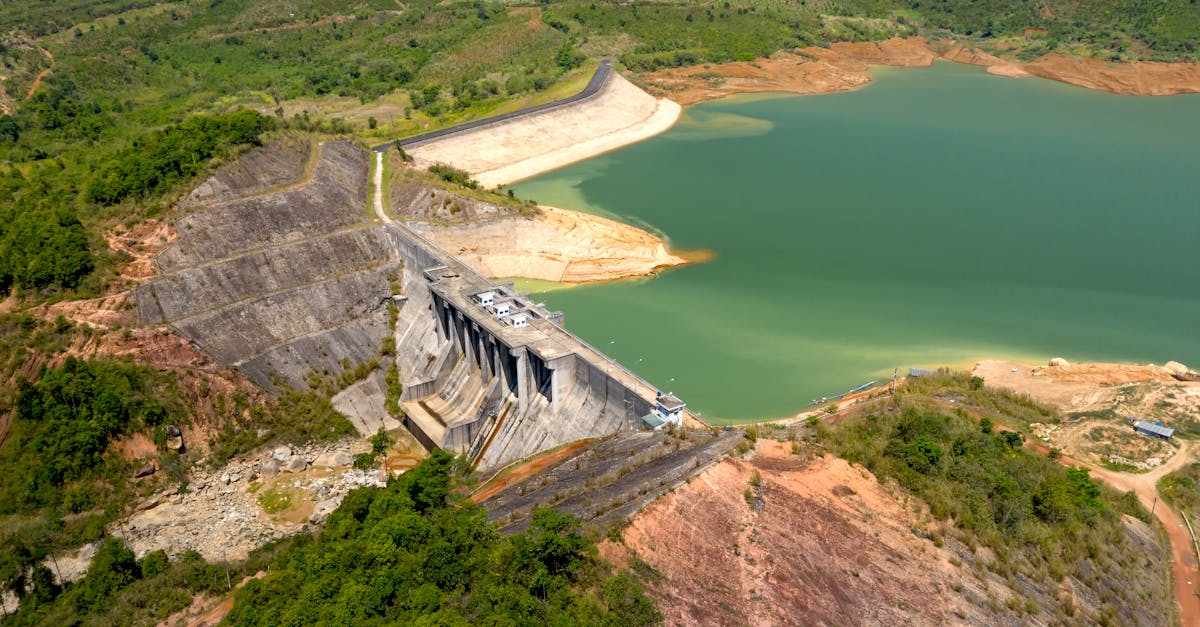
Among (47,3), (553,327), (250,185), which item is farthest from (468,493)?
(47,3)

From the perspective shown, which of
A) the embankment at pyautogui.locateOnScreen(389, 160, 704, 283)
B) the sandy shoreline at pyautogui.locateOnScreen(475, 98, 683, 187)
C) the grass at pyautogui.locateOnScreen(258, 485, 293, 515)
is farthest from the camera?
the sandy shoreline at pyautogui.locateOnScreen(475, 98, 683, 187)

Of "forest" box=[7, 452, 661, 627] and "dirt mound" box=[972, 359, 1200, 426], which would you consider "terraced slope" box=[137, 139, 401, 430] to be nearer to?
"forest" box=[7, 452, 661, 627]

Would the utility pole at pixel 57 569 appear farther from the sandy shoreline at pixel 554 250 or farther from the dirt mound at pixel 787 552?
the sandy shoreline at pixel 554 250

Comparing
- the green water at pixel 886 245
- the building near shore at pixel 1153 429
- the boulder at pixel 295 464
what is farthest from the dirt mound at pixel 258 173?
the building near shore at pixel 1153 429

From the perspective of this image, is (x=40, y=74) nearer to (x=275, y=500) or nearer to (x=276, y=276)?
(x=276, y=276)

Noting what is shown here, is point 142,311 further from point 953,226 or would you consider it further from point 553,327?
point 953,226

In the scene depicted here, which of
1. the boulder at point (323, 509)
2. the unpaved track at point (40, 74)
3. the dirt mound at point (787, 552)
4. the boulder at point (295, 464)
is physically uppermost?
the unpaved track at point (40, 74)

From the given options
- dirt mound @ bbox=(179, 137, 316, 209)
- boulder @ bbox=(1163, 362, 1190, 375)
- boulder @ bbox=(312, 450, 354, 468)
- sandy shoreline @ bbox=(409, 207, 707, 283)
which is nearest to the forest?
boulder @ bbox=(312, 450, 354, 468)
